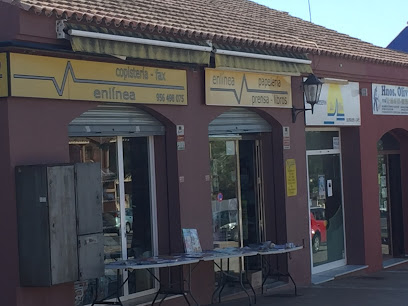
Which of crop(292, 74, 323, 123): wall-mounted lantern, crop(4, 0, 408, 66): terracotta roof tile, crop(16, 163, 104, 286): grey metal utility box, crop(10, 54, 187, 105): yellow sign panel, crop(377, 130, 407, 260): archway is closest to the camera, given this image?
crop(16, 163, 104, 286): grey metal utility box

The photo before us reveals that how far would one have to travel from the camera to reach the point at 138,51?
9.41 metres

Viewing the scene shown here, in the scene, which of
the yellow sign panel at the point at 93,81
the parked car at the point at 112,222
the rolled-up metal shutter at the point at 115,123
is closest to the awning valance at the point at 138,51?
the yellow sign panel at the point at 93,81

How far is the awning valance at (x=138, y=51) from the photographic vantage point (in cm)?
873

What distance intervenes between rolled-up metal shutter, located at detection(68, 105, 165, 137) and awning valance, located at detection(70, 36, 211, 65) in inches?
34.0

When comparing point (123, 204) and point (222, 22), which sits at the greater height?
point (222, 22)

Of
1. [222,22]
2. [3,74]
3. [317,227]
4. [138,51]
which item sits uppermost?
[222,22]

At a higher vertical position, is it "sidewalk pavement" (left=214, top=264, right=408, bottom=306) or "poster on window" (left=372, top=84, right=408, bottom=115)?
"poster on window" (left=372, top=84, right=408, bottom=115)

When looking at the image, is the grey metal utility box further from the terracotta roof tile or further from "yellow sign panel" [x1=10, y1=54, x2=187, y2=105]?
the terracotta roof tile

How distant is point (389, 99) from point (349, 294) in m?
5.43

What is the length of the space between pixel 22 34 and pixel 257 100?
193 inches

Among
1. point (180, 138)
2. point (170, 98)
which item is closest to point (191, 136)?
point (180, 138)

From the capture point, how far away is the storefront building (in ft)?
28.1

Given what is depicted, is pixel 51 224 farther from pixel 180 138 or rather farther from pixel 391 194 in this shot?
pixel 391 194

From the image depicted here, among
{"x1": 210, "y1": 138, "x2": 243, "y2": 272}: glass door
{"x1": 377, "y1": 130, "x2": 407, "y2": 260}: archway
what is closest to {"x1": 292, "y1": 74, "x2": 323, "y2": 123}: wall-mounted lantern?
{"x1": 210, "y1": 138, "x2": 243, "y2": 272}: glass door
